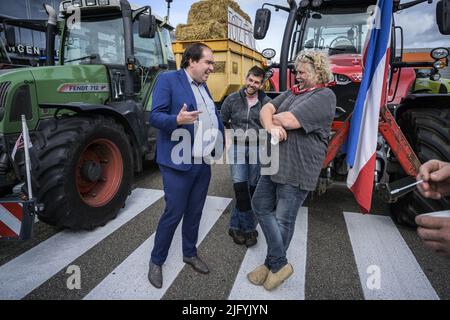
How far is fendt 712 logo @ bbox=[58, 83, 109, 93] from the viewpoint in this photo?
379 centimetres

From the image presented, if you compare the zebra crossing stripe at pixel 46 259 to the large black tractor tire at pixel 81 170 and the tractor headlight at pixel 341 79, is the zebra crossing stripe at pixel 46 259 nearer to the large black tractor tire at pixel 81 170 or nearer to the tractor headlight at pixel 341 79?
the large black tractor tire at pixel 81 170

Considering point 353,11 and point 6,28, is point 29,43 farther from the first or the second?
point 353,11

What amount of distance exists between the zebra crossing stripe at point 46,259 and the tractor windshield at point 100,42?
223 cm

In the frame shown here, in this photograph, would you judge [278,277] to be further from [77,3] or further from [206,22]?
[206,22]

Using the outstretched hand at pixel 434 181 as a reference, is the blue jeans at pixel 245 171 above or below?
below

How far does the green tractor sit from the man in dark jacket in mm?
1482

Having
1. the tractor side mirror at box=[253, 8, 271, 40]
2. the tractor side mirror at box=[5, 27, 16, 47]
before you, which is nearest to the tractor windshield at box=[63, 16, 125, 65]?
the tractor side mirror at box=[5, 27, 16, 47]

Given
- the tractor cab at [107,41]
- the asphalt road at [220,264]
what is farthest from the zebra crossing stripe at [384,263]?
the tractor cab at [107,41]

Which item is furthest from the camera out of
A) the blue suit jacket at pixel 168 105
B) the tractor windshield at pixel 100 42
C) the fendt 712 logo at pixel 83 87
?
the tractor windshield at pixel 100 42

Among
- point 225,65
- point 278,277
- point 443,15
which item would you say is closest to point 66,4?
point 225,65

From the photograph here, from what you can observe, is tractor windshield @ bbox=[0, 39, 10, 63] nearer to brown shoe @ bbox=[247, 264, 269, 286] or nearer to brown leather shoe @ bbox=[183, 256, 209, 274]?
brown leather shoe @ bbox=[183, 256, 209, 274]

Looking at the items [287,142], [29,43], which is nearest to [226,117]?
[287,142]

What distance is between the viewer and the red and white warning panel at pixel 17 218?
8.53 ft

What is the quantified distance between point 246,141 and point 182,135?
2.80 feet
